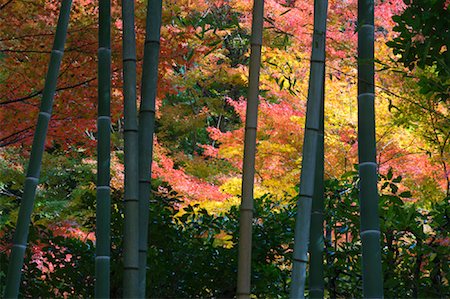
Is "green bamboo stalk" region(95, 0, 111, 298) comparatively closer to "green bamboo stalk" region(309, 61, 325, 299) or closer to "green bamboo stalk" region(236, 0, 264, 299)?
"green bamboo stalk" region(236, 0, 264, 299)

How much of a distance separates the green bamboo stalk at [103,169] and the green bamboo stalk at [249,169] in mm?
680

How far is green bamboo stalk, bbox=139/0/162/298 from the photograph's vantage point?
2.88 metres

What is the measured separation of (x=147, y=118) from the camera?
2.86 metres

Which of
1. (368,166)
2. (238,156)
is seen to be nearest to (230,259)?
(368,166)

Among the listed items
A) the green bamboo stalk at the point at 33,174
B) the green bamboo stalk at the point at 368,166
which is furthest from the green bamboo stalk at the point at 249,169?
the green bamboo stalk at the point at 33,174

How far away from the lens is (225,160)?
38.1ft

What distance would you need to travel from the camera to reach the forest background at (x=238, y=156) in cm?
385

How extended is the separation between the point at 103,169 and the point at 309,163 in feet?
3.31

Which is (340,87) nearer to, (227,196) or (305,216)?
(227,196)

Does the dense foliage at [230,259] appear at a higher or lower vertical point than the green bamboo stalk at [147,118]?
lower

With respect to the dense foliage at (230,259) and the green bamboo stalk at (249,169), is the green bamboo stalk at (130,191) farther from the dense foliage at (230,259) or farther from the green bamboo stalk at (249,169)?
the dense foliage at (230,259)

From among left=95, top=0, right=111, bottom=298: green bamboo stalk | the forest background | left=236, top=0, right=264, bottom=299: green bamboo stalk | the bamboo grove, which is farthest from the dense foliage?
left=236, top=0, right=264, bottom=299: green bamboo stalk

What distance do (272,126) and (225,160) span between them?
7.11 ft

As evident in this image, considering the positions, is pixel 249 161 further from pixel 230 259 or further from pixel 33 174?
pixel 230 259
